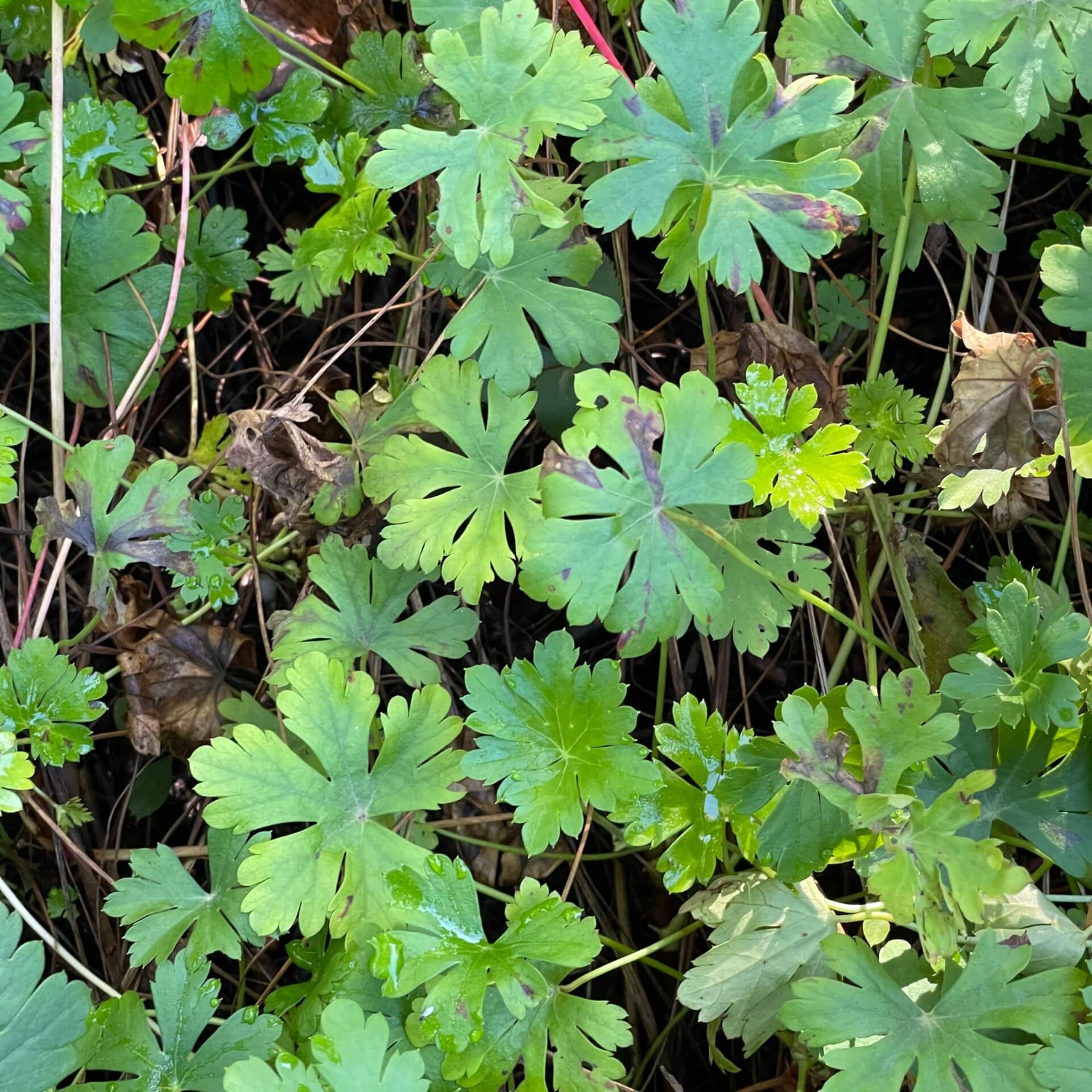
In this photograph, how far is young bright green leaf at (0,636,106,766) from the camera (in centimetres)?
189

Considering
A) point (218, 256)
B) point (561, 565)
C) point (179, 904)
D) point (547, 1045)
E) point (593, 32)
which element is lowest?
point (547, 1045)

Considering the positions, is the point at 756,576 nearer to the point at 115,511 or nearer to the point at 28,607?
the point at 115,511

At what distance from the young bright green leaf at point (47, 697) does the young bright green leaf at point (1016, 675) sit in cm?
158

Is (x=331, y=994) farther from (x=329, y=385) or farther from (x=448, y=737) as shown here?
(x=329, y=385)

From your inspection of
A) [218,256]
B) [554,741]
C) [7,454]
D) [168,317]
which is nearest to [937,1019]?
[554,741]

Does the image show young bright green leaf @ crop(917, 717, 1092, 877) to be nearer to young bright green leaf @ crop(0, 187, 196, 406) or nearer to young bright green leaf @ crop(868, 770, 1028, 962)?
young bright green leaf @ crop(868, 770, 1028, 962)

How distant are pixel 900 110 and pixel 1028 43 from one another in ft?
0.78

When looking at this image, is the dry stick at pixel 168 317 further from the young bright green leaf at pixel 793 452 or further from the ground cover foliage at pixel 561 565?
the young bright green leaf at pixel 793 452

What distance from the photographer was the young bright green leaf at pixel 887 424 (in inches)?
77.1

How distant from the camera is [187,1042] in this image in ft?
5.46

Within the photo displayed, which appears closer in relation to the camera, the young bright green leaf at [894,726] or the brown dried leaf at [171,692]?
the young bright green leaf at [894,726]

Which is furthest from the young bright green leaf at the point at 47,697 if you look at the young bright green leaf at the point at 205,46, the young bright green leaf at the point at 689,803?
the young bright green leaf at the point at 205,46

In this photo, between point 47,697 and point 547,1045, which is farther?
point 47,697

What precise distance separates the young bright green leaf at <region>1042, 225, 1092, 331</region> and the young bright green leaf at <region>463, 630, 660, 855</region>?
1040mm
